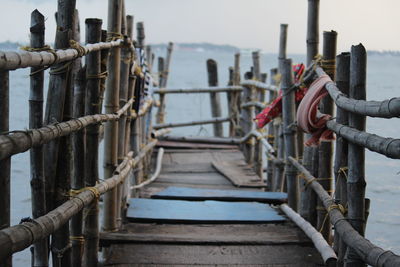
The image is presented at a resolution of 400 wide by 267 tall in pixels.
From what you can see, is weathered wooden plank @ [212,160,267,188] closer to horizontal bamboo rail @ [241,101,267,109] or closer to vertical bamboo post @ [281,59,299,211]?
horizontal bamboo rail @ [241,101,267,109]

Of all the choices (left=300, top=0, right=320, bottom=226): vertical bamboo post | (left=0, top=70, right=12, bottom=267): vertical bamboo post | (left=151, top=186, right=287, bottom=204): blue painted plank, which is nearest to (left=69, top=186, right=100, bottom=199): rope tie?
(left=0, top=70, right=12, bottom=267): vertical bamboo post

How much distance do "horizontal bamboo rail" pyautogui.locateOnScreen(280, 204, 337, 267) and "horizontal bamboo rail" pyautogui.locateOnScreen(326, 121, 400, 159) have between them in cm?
77

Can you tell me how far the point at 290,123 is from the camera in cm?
509

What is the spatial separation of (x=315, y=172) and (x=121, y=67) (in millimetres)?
1674

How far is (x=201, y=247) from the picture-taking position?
4168 mm

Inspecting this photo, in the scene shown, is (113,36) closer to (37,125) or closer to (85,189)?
(85,189)

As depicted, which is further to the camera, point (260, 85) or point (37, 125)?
point (260, 85)

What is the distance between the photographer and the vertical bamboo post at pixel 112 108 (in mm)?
4266

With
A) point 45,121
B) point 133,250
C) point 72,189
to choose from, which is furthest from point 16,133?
point 133,250

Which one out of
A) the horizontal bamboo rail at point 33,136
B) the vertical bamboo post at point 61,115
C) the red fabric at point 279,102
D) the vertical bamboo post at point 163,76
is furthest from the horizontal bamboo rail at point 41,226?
the vertical bamboo post at point 163,76

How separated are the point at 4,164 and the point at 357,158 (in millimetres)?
1580

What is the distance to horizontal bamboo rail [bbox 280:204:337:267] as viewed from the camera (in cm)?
347

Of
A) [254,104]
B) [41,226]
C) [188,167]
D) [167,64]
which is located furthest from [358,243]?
[167,64]

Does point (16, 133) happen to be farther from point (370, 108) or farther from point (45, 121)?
point (370, 108)
